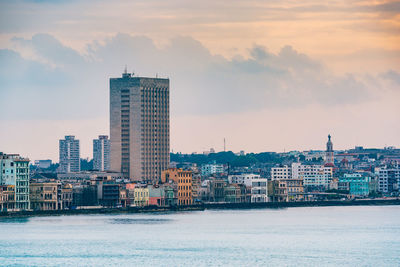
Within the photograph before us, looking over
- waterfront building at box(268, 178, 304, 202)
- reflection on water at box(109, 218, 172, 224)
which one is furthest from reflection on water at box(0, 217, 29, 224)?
waterfront building at box(268, 178, 304, 202)

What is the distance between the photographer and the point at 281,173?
193 meters

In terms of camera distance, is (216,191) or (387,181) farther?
(387,181)

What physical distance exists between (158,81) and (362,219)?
216ft

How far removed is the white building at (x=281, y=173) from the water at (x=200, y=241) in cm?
7078

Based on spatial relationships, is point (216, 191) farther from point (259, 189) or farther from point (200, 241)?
point (200, 241)

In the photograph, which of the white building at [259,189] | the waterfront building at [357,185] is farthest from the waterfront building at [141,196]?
the waterfront building at [357,185]

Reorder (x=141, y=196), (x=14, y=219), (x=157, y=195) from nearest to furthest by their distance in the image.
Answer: (x=14, y=219), (x=141, y=196), (x=157, y=195)

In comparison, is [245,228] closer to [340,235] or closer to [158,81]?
[340,235]

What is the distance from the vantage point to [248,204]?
159750 mm

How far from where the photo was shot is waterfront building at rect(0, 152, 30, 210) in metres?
128

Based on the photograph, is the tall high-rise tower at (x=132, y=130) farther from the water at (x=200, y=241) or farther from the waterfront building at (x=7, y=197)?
the water at (x=200, y=241)

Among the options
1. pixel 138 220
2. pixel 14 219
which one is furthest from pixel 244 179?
pixel 14 219

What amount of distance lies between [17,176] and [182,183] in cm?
2666

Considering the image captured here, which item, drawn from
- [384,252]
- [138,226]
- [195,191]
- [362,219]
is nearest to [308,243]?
[384,252]
